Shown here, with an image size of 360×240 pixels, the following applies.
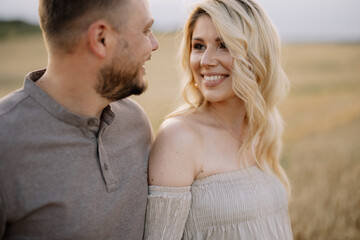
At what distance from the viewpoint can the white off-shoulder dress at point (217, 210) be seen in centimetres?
225

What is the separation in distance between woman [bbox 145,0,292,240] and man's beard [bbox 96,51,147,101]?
0.52m

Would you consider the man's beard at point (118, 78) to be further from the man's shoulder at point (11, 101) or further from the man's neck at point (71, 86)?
the man's shoulder at point (11, 101)

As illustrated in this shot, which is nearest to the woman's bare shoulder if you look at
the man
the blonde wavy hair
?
the man

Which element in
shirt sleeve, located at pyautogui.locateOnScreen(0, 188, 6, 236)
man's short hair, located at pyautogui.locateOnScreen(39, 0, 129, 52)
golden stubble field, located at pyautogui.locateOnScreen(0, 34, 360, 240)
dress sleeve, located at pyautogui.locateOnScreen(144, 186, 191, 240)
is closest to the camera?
shirt sleeve, located at pyautogui.locateOnScreen(0, 188, 6, 236)

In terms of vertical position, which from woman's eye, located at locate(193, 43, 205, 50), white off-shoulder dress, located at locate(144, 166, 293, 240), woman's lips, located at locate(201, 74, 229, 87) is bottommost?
white off-shoulder dress, located at locate(144, 166, 293, 240)

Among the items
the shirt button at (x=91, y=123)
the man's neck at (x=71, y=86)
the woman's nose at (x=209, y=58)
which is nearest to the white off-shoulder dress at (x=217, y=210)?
the shirt button at (x=91, y=123)

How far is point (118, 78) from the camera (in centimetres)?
203

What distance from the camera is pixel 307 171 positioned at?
583 cm

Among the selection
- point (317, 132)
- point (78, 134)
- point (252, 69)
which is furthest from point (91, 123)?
point (317, 132)

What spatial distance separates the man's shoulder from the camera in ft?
5.55

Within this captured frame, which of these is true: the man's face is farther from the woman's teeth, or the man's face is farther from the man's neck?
the woman's teeth

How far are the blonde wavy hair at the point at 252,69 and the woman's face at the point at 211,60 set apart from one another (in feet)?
0.21

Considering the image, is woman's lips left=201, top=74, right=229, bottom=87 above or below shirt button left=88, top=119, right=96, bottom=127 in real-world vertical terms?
above

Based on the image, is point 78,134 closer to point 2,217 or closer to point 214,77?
point 2,217
